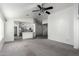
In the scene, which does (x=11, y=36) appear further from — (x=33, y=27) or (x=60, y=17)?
(x=60, y=17)

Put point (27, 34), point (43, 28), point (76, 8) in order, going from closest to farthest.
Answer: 1. point (76, 8)
2. point (27, 34)
3. point (43, 28)

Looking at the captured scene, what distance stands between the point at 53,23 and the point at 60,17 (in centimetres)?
110

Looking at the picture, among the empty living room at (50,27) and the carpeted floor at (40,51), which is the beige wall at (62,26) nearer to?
the empty living room at (50,27)

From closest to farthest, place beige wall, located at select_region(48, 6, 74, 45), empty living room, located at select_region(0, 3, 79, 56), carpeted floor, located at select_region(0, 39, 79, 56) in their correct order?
carpeted floor, located at select_region(0, 39, 79, 56), empty living room, located at select_region(0, 3, 79, 56), beige wall, located at select_region(48, 6, 74, 45)

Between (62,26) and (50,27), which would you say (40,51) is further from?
(50,27)

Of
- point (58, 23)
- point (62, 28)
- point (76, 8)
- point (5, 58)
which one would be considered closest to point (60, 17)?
point (58, 23)

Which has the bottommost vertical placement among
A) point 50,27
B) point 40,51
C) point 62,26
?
point 40,51

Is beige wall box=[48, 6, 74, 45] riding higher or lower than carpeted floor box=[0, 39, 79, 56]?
higher

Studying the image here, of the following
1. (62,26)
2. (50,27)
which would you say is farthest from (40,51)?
(50,27)

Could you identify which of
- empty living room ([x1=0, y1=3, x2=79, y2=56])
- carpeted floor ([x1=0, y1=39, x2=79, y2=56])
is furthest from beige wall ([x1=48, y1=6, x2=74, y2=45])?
carpeted floor ([x1=0, y1=39, x2=79, y2=56])

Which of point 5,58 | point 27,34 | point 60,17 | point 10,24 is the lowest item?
point 27,34

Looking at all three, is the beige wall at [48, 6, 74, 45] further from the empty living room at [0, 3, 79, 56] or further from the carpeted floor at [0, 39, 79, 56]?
the carpeted floor at [0, 39, 79, 56]

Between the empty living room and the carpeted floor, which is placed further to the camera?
the empty living room

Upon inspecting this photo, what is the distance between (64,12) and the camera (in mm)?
5281
